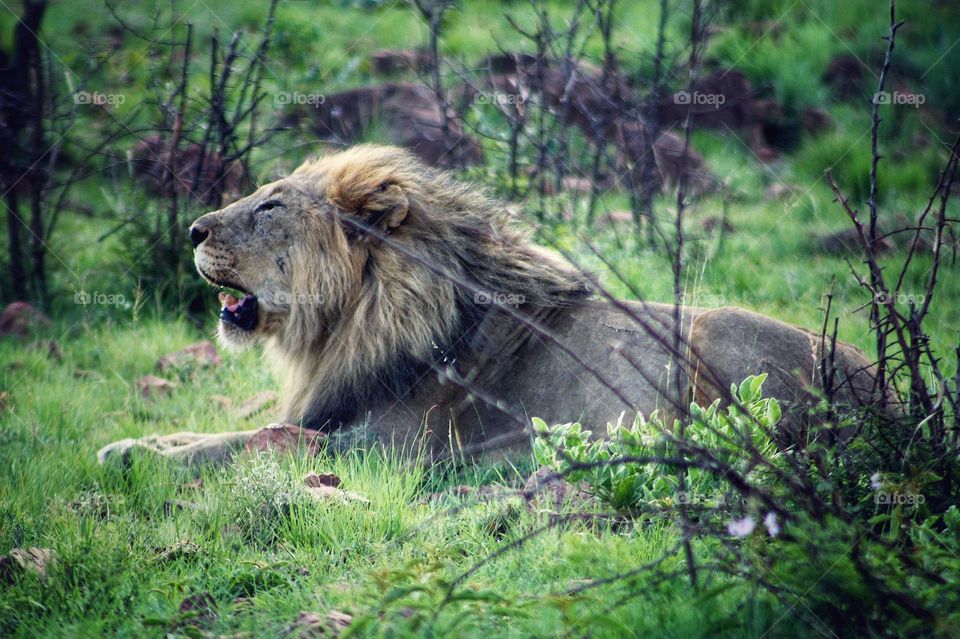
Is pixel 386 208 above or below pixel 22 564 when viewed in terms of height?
above

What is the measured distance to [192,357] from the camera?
613 cm

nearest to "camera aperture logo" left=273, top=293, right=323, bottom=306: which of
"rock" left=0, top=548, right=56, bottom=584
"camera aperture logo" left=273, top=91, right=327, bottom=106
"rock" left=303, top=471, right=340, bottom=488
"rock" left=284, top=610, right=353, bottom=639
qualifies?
"rock" left=303, top=471, right=340, bottom=488

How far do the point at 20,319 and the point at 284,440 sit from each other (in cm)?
351

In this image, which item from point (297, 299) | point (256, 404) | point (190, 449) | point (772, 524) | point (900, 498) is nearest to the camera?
point (772, 524)

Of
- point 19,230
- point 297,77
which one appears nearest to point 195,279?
point 19,230

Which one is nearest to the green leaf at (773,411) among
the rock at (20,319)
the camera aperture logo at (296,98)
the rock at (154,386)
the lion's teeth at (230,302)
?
the lion's teeth at (230,302)

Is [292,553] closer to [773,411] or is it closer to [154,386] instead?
[773,411]

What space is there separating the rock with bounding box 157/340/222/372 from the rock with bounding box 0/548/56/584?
2705mm

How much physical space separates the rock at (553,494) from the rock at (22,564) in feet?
5.66

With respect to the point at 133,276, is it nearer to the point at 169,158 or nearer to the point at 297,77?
the point at 169,158

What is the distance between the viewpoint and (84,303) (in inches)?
275

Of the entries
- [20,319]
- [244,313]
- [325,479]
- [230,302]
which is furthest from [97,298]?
[325,479]

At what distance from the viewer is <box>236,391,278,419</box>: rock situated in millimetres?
5504

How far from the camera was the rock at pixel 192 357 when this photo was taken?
6094 mm
